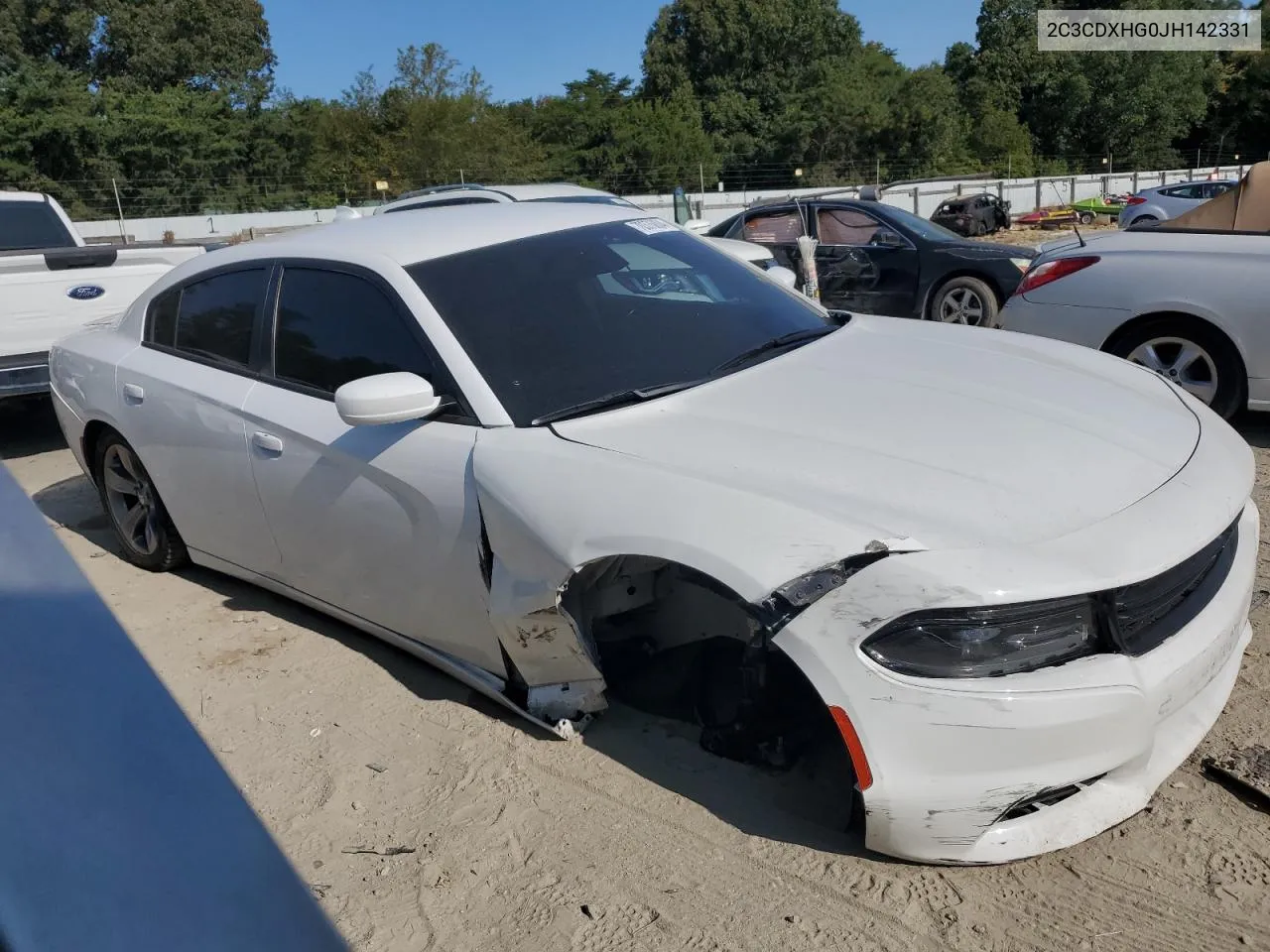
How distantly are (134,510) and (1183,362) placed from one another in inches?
217

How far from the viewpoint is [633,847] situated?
249cm

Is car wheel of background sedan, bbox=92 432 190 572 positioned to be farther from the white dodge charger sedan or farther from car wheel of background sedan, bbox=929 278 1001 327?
car wheel of background sedan, bbox=929 278 1001 327

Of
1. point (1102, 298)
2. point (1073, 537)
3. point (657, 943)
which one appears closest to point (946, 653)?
point (1073, 537)

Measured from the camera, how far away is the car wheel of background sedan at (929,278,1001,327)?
9.62 metres

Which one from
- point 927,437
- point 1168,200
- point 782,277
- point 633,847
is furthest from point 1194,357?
point 1168,200

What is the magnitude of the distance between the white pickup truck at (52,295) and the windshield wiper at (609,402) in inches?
210

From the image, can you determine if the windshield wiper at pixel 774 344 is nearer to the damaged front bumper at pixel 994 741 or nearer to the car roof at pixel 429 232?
the car roof at pixel 429 232

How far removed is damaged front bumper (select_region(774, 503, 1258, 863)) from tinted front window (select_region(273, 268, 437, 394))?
5.15 ft

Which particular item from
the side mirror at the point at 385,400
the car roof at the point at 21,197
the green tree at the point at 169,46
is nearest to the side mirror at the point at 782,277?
the side mirror at the point at 385,400

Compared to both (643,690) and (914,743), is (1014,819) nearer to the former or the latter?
(914,743)

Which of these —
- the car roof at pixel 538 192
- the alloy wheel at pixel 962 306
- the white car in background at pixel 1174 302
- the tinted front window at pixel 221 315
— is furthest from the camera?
the alloy wheel at pixel 962 306

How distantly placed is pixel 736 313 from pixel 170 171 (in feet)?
136

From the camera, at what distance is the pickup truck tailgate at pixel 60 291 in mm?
6527

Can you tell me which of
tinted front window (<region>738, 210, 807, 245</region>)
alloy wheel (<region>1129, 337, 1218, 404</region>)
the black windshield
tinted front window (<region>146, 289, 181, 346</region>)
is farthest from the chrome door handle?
tinted front window (<region>738, 210, 807, 245</region>)
